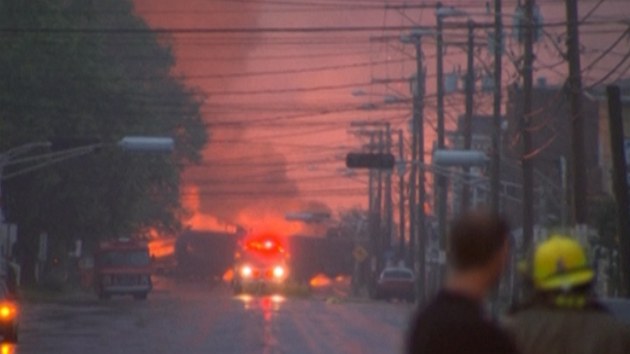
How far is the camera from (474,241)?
21.3ft

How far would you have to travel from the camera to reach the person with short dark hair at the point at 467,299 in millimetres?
6344

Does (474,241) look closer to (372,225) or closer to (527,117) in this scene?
(527,117)

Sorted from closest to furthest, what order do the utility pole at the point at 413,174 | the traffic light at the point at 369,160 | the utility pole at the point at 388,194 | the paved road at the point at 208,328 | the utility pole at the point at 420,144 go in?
the paved road at the point at 208,328 < the traffic light at the point at 369,160 < the utility pole at the point at 420,144 < the utility pole at the point at 413,174 < the utility pole at the point at 388,194

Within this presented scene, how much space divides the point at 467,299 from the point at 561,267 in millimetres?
1184

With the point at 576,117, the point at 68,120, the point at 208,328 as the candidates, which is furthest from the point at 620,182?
the point at 68,120

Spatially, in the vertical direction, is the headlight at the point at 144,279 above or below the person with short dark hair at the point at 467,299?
above

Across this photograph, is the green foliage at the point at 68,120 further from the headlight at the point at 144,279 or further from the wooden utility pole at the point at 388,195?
the wooden utility pole at the point at 388,195

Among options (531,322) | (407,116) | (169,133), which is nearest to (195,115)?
(169,133)

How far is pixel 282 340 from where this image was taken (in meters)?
33.6

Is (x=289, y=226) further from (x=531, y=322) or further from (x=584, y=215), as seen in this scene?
(x=531, y=322)

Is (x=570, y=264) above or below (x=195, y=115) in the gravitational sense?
below

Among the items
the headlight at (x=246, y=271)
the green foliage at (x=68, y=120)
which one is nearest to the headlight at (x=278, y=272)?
the headlight at (x=246, y=271)

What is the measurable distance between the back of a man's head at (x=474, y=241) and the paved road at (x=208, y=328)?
2346 centimetres

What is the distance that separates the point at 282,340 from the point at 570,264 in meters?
26.2
